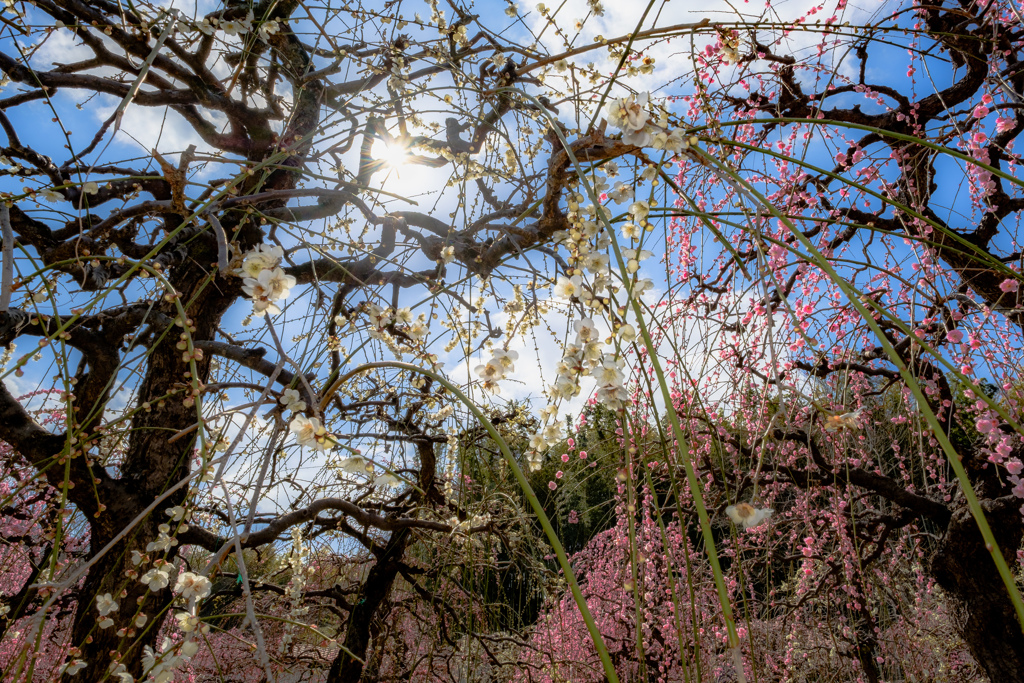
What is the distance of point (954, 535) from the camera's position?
2133 mm

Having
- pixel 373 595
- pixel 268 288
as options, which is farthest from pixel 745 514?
pixel 373 595

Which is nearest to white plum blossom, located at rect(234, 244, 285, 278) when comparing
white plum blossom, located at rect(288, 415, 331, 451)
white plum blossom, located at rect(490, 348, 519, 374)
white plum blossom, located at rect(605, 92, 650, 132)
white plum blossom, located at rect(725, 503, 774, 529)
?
white plum blossom, located at rect(288, 415, 331, 451)

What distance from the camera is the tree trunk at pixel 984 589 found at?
1965mm

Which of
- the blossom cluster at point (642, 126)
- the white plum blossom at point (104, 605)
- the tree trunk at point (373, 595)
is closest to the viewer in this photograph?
the blossom cluster at point (642, 126)

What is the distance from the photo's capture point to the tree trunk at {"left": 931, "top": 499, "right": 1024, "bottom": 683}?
1.96 meters

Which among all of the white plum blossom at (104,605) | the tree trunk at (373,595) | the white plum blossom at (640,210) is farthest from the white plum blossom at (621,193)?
the tree trunk at (373,595)

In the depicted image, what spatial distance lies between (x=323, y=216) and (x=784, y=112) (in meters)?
2.23

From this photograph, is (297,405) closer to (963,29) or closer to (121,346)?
(121,346)

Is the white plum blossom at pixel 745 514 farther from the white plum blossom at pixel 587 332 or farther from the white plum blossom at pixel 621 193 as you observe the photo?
the white plum blossom at pixel 621 193

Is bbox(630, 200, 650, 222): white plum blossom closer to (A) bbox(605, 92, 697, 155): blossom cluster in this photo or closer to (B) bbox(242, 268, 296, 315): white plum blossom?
(A) bbox(605, 92, 697, 155): blossom cluster

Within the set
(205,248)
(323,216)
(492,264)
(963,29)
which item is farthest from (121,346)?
(963,29)

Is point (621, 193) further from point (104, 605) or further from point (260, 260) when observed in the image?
point (104, 605)

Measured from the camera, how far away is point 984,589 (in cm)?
205

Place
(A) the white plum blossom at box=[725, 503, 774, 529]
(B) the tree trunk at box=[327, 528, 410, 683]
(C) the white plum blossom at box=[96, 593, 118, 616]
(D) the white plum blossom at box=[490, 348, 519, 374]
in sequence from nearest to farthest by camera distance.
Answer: (A) the white plum blossom at box=[725, 503, 774, 529] < (D) the white plum blossom at box=[490, 348, 519, 374] < (C) the white plum blossom at box=[96, 593, 118, 616] < (B) the tree trunk at box=[327, 528, 410, 683]
